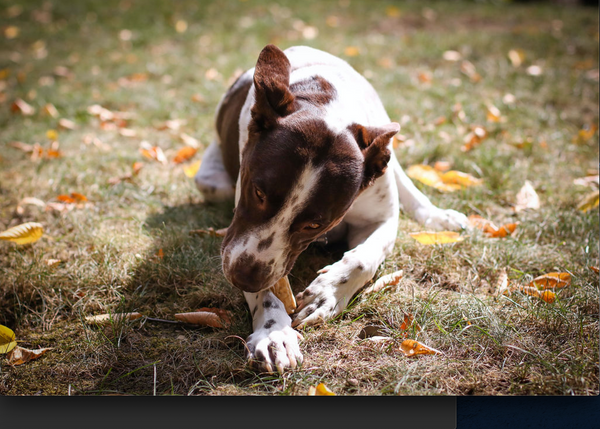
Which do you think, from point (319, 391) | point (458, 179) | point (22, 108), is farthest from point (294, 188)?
point (22, 108)

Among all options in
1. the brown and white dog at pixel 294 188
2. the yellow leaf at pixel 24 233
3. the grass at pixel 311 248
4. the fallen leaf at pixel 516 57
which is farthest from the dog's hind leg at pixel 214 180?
the fallen leaf at pixel 516 57

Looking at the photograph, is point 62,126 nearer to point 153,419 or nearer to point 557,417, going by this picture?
point 153,419

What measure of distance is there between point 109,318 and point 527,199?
2411mm

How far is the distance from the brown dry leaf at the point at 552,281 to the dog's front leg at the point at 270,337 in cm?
119

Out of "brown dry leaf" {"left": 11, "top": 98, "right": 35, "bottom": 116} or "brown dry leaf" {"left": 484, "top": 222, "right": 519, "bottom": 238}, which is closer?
"brown dry leaf" {"left": 484, "top": 222, "right": 519, "bottom": 238}

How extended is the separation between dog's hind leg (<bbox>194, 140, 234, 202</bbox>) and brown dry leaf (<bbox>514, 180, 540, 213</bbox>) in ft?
5.56

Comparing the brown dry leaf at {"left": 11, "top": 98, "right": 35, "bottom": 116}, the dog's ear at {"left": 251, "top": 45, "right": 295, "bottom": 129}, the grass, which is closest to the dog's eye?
the dog's ear at {"left": 251, "top": 45, "right": 295, "bottom": 129}

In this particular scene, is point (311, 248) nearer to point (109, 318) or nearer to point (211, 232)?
point (211, 232)

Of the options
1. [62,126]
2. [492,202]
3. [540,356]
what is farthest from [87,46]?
[540,356]

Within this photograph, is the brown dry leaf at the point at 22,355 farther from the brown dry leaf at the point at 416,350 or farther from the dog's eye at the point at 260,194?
the brown dry leaf at the point at 416,350

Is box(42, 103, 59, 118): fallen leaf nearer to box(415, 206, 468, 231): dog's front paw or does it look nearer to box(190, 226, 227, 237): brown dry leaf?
box(190, 226, 227, 237): brown dry leaf

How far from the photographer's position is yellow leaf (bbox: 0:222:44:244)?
2742 mm

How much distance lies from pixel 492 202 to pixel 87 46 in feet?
17.5

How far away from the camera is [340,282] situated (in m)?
2.23
